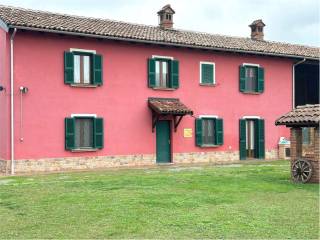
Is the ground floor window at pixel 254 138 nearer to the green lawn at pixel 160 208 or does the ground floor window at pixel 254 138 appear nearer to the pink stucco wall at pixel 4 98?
the green lawn at pixel 160 208

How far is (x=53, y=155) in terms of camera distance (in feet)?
57.9

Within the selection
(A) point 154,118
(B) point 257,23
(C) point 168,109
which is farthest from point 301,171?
(B) point 257,23

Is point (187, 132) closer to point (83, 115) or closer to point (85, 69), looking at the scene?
point (83, 115)

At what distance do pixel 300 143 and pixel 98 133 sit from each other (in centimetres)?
805

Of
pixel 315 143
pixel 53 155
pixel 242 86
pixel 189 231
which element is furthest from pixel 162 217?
pixel 242 86

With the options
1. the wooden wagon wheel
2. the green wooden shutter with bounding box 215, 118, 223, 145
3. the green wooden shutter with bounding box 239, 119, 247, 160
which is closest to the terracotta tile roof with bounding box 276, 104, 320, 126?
the wooden wagon wheel

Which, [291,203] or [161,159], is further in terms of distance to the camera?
[161,159]

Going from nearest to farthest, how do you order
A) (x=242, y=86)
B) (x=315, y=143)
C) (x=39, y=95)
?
(x=315, y=143)
(x=39, y=95)
(x=242, y=86)

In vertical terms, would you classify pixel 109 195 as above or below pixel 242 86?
below

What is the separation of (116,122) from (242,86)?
691cm

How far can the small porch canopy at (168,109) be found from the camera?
19125 mm

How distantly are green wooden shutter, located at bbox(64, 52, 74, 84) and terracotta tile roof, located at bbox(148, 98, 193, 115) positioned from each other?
360 cm

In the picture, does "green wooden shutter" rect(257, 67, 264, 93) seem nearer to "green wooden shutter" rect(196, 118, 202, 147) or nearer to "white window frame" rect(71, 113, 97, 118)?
"green wooden shutter" rect(196, 118, 202, 147)

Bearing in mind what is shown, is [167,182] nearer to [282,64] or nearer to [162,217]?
[162,217]
